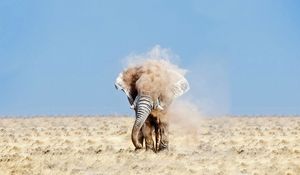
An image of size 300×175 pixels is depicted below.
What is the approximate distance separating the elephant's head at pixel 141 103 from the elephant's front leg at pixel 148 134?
0.23 meters

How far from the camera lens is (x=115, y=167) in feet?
69.2

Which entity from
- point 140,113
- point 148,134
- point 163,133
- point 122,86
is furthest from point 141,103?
point 122,86

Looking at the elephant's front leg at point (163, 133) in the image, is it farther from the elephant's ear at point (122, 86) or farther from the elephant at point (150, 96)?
the elephant's ear at point (122, 86)

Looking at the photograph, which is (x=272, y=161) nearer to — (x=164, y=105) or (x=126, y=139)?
(x=164, y=105)

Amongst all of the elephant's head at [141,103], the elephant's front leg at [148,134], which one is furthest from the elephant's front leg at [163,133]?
the elephant's head at [141,103]

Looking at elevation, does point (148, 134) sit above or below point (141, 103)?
below

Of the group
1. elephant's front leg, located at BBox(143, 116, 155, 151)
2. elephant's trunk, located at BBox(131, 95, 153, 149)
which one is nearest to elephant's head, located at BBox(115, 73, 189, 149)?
elephant's trunk, located at BBox(131, 95, 153, 149)

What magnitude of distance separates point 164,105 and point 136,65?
1865 mm

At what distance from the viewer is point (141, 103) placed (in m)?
24.7

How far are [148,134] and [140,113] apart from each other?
1123 mm

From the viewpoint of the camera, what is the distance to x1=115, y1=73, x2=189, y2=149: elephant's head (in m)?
24.5

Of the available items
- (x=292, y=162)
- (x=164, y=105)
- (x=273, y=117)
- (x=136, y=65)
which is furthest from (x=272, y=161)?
(x=273, y=117)

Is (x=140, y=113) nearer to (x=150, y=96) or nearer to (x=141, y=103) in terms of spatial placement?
(x=141, y=103)

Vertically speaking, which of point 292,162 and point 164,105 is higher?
point 164,105
